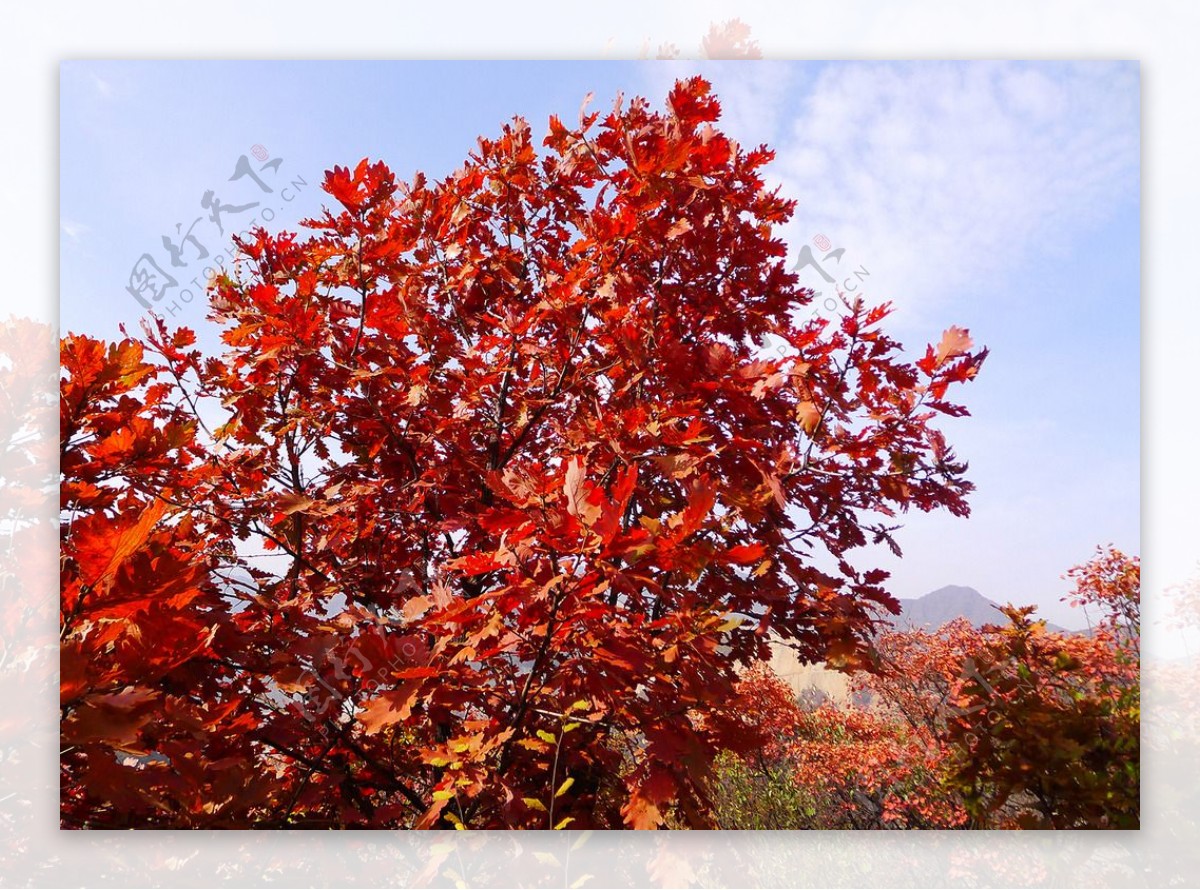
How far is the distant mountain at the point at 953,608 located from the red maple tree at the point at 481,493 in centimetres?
37

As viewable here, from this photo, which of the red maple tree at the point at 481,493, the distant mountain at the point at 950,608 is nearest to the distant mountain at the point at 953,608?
the distant mountain at the point at 950,608

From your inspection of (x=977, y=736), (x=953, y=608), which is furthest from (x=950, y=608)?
(x=977, y=736)

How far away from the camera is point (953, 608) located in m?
2.16

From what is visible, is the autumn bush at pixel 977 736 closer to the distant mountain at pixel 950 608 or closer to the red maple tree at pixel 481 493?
the distant mountain at pixel 950 608

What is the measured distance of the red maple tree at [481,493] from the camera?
145 centimetres

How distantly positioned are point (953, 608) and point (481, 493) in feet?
4.11

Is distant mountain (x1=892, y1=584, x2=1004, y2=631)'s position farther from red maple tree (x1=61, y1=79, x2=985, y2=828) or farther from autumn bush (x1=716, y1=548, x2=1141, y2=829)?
red maple tree (x1=61, y1=79, x2=985, y2=828)

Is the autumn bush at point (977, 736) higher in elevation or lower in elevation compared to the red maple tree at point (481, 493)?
lower

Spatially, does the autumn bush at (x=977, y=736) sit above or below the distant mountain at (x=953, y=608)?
below

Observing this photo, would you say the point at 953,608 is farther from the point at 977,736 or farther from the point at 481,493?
the point at 481,493

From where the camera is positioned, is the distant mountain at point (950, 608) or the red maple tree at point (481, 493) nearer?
the red maple tree at point (481, 493)

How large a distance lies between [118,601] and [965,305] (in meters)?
1.91
